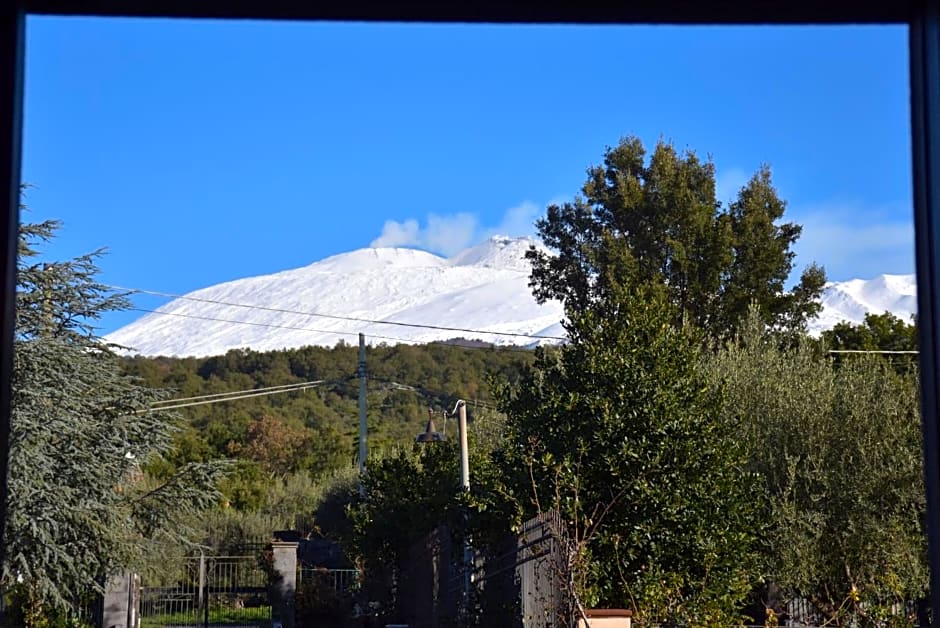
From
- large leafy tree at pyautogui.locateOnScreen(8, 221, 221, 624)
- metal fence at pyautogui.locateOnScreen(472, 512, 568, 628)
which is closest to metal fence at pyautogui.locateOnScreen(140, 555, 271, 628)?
large leafy tree at pyautogui.locateOnScreen(8, 221, 221, 624)

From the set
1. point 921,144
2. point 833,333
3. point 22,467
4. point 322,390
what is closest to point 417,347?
point 322,390

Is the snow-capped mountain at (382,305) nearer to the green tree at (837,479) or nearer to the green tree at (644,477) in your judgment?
the green tree at (644,477)

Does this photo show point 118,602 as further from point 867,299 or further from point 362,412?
point 867,299

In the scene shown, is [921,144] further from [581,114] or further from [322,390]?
[322,390]

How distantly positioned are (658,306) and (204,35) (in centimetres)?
839

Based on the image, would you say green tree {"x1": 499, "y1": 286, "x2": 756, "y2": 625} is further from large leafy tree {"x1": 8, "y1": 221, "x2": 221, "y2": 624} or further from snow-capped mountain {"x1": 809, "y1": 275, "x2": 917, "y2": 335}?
snow-capped mountain {"x1": 809, "y1": 275, "x2": 917, "y2": 335}

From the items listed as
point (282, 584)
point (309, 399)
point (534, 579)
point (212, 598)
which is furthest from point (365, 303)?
point (534, 579)

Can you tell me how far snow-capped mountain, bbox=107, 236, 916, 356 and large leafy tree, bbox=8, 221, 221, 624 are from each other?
0.90 m

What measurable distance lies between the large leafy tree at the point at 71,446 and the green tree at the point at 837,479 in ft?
24.0

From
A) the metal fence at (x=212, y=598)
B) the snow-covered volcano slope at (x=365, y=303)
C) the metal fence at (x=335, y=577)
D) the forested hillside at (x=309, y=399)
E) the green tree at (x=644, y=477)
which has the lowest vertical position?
the metal fence at (x=212, y=598)

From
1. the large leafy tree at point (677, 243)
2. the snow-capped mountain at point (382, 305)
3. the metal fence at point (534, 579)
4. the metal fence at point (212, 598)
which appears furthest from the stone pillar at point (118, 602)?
the large leafy tree at point (677, 243)

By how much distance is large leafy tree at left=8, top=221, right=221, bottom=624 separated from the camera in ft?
39.1

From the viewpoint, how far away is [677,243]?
21.1 metres

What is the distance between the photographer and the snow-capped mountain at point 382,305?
33094 mm
